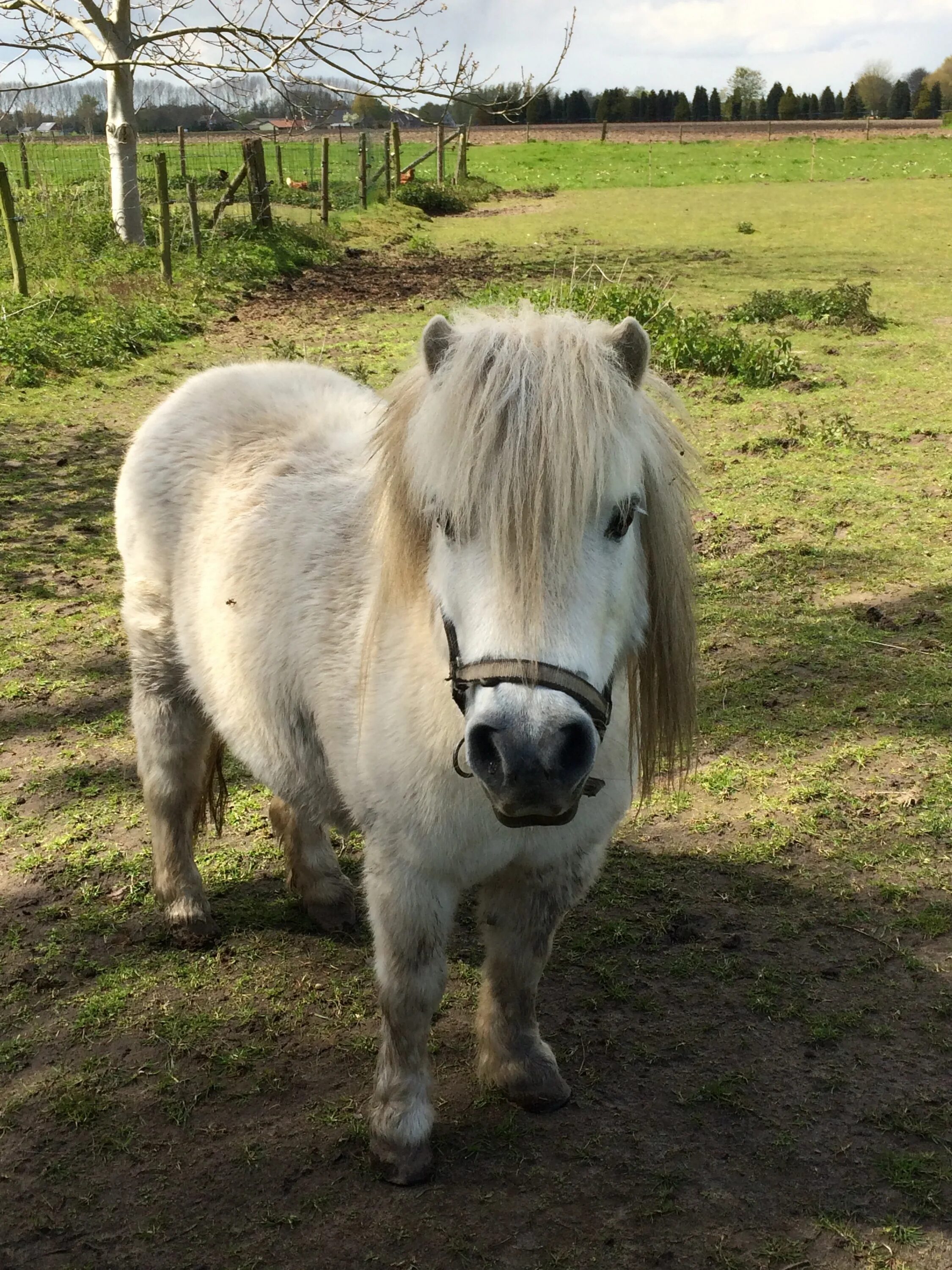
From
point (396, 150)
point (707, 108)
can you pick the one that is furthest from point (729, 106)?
point (396, 150)

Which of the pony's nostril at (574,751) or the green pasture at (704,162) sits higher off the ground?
the green pasture at (704,162)

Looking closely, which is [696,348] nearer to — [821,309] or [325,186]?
[821,309]

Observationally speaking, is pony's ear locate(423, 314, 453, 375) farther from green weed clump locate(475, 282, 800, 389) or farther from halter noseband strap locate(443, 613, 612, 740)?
green weed clump locate(475, 282, 800, 389)

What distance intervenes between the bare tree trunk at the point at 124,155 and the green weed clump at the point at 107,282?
24cm

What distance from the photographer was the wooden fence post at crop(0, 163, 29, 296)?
1048 cm

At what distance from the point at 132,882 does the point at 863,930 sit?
236 cm

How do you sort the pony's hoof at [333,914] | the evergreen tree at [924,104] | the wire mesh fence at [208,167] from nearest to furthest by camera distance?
the pony's hoof at [333,914] → the wire mesh fence at [208,167] → the evergreen tree at [924,104]

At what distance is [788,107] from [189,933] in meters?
90.4

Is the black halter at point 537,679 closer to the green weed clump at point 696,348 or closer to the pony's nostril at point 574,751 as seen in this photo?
the pony's nostril at point 574,751

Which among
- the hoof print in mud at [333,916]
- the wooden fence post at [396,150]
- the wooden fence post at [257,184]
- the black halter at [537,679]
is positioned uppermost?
the wooden fence post at [396,150]

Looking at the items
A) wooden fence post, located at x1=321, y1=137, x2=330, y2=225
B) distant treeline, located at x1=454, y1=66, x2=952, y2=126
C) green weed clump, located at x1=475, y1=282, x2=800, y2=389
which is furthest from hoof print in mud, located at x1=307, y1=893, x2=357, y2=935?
distant treeline, located at x1=454, y1=66, x2=952, y2=126

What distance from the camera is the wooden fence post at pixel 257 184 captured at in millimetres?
15586

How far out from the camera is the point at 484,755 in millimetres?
1657

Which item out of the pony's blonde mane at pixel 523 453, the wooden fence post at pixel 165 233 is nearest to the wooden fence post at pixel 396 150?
the wooden fence post at pixel 165 233
